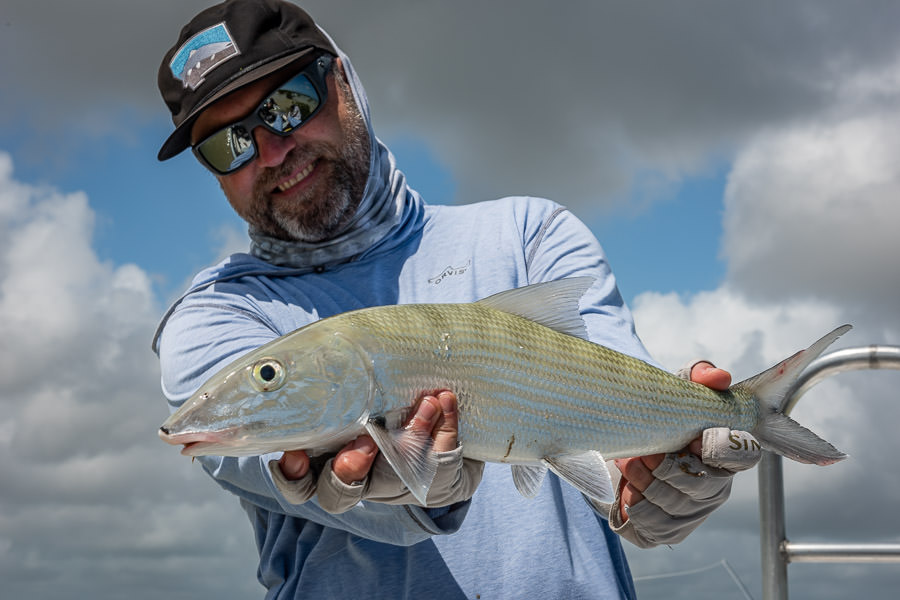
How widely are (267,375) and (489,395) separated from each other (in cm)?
→ 78

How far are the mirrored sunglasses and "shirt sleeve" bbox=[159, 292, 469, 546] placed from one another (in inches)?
30.7

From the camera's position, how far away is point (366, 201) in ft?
16.4

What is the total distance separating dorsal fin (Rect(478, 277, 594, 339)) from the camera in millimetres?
3369

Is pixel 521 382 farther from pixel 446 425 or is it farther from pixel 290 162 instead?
pixel 290 162

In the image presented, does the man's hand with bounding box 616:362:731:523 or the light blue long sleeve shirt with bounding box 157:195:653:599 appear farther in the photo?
the light blue long sleeve shirt with bounding box 157:195:653:599

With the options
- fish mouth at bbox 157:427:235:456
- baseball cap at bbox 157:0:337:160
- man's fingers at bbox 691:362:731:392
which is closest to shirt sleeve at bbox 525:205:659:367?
man's fingers at bbox 691:362:731:392

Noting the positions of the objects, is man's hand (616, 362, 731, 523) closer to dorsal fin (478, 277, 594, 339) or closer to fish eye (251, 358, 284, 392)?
dorsal fin (478, 277, 594, 339)

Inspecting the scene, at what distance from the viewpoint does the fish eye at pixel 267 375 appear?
277 centimetres

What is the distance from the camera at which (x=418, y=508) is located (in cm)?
348

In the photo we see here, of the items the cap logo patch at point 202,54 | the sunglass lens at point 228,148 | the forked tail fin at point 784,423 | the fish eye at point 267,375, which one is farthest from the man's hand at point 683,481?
the cap logo patch at point 202,54

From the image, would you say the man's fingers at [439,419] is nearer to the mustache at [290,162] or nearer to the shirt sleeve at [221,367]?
the shirt sleeve at [221,367]

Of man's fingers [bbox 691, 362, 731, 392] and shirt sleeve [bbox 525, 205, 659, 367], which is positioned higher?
shirt sleeve [bbox 525, 205, 659, 367]

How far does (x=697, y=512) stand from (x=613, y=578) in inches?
25.9

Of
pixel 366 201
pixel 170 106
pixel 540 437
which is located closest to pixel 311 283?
pixel 366 201
